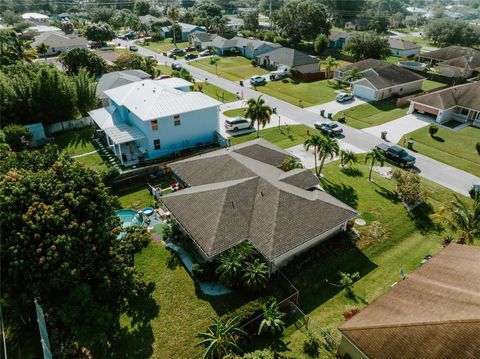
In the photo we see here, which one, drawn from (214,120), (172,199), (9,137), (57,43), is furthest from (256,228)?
(57,43)

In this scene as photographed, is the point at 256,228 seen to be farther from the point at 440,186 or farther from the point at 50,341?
the point at 440,186

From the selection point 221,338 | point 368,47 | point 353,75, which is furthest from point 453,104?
point 221,338

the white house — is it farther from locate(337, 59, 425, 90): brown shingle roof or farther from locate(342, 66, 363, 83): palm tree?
locate(342, 66, 363, 83): palm tree

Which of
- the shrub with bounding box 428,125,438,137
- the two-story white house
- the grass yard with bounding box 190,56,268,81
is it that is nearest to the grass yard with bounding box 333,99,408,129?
the shrub with bounding box 428,125,438,137

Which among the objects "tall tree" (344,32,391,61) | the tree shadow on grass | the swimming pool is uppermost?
"tall tree" (344,32,391,61)

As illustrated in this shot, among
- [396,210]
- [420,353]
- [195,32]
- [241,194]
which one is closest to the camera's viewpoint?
[420,353]

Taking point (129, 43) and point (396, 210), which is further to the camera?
point (129, 43)
